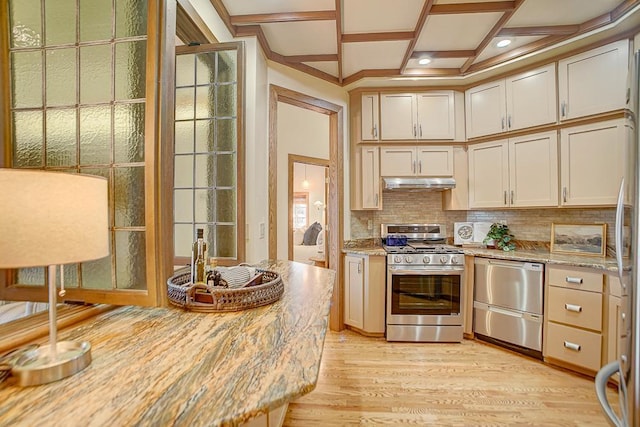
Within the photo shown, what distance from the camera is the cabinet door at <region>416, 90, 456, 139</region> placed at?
10.3 feet

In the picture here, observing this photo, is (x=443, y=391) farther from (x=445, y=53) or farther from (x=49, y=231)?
(x=445, y=53)

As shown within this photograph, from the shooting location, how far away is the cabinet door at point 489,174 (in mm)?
2898

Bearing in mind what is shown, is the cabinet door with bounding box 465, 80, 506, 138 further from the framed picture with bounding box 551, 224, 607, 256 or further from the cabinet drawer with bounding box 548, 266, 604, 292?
the cabinet drawer with bounding box 548, 266, 604, 292

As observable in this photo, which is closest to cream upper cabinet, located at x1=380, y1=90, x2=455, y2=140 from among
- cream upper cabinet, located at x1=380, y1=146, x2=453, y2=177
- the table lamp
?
cream upper cabinet, located at x1=380, y1=146, x2=453, y2=177

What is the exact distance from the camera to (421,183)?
3125 mm

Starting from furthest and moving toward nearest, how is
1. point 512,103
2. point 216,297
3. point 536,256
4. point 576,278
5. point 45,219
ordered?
point 512,103 < point 536,256 < point 576,278 < point 216,297 < point 45,219

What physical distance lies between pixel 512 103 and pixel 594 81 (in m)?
0.59

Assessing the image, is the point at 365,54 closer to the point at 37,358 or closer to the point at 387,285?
the point at 387,285

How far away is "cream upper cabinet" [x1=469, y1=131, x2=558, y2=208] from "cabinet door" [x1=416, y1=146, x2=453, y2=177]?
0.78ft

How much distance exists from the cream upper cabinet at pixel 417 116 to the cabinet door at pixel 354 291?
4.74 ft

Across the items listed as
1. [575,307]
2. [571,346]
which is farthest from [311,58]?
[571,346]

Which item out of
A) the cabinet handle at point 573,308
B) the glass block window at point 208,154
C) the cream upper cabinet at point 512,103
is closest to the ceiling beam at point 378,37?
the glass block window at point 208,154

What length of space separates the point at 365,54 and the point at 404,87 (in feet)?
2.34

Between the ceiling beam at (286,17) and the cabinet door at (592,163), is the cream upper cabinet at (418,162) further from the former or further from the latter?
the ceiling beam at (286,17)
